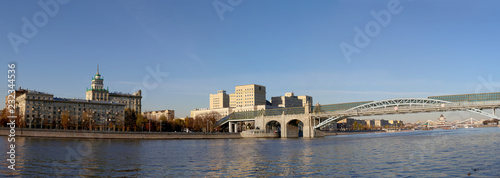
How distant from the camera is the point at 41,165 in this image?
87.9 ft

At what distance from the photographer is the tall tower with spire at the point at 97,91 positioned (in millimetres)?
160250

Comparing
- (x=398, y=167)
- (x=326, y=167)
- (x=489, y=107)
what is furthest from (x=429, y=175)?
(x=489, y=107)

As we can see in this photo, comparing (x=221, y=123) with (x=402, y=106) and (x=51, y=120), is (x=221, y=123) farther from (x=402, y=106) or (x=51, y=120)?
(x=402, y=106)

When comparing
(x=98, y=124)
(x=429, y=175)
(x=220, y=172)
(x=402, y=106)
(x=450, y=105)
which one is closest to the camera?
(x=429, y=175)

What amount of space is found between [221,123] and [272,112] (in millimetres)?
20086

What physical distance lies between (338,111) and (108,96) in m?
102

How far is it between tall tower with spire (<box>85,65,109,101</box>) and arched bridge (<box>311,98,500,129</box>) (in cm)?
9388

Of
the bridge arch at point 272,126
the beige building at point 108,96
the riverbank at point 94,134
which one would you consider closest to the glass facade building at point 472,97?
the bridge arch at point 272,126

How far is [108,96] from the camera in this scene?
165m

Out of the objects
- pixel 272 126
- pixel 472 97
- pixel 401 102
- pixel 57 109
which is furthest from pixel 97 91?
pixel 472 97

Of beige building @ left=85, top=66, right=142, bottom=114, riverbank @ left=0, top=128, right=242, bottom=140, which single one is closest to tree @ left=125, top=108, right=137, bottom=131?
riverbank @ left=0, top=128, right=242, bottom=140

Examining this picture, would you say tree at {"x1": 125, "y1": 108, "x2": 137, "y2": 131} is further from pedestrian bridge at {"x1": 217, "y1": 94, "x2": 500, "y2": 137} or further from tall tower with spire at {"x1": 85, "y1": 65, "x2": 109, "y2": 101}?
tall tower with spire at {"x1": 85, "y1": 65, "x2": 109, "y2": 101}

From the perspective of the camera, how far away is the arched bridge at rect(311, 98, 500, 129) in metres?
78.4

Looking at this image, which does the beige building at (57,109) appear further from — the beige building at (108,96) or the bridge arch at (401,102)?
the bridge arch at (401,102)
